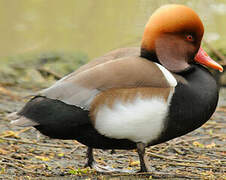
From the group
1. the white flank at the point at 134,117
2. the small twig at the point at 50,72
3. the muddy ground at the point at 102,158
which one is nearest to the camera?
the white flank at the point at 134,117

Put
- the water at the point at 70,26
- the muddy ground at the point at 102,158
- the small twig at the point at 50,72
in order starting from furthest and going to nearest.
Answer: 1. the water at the point at 70,26
2. the small twig at the point at 50,72
3. the muddy ground at the point at 102,158

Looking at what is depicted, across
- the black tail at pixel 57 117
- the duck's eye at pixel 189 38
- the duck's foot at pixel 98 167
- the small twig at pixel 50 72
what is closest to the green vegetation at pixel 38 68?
the small twig at pixel 50 72

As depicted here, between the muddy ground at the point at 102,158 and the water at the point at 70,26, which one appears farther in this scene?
the water at the point at 70,26

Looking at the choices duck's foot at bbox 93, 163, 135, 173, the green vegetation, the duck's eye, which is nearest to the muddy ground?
duck's foot at bbox 93, 163, 135, 173

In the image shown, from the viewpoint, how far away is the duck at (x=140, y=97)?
8.85 feet

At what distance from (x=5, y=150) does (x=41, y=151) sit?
0.93ft

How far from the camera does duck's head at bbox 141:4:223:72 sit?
283 cm

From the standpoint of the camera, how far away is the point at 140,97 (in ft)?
8.84

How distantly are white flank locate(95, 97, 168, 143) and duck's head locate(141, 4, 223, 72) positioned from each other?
1.07 feet

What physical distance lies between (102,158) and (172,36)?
46.9 inches

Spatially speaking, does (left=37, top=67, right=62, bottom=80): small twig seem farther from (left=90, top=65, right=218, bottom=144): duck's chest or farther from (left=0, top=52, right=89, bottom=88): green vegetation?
(left=90, top=65, right=218, bottom=144): duck's chest

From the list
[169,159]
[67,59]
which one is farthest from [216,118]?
[67,59]

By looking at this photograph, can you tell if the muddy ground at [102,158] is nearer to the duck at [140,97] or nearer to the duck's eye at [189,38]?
the duck at [140,97]

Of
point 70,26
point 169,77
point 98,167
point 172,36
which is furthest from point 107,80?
point 70,26
